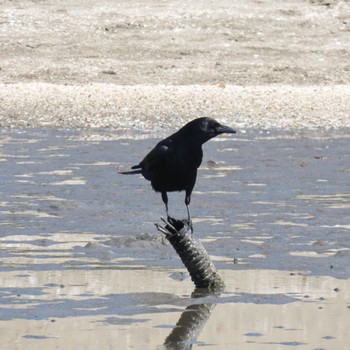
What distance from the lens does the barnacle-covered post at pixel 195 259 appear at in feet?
25.8

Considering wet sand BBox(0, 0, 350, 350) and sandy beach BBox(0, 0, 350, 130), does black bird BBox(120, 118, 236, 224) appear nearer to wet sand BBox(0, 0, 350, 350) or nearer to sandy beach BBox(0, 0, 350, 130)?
wet sand BBox(0, 0, 350, 350)

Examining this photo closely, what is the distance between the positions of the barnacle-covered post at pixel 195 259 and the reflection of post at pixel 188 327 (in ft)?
1.26

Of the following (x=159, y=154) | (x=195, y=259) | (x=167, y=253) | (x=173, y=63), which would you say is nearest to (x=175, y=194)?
(x=167, y=253)

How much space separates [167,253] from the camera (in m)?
8.97

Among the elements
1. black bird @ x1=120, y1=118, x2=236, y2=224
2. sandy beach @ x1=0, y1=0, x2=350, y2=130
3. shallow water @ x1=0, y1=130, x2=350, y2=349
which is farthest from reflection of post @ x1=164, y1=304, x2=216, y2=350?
sandy beach @ x1=0, y1=0, x2=350, y2=130

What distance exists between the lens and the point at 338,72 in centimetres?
2266

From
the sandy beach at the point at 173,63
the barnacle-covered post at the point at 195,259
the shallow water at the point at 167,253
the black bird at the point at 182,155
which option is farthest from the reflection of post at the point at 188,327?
the sandy beach at the point at 173,63

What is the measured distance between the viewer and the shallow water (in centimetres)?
677

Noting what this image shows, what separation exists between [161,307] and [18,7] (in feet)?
63.4

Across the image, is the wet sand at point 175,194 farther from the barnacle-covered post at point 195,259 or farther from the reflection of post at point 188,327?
the barnacle-covered post at point 195,259

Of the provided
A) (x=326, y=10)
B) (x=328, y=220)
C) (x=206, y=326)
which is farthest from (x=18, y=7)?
(x=206, y=326)

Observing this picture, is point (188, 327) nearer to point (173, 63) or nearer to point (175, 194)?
point (175, 194)

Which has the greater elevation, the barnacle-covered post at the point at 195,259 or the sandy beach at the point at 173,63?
the sandy beach at the point at 173,63

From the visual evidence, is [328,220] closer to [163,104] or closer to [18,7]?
[163,104]
